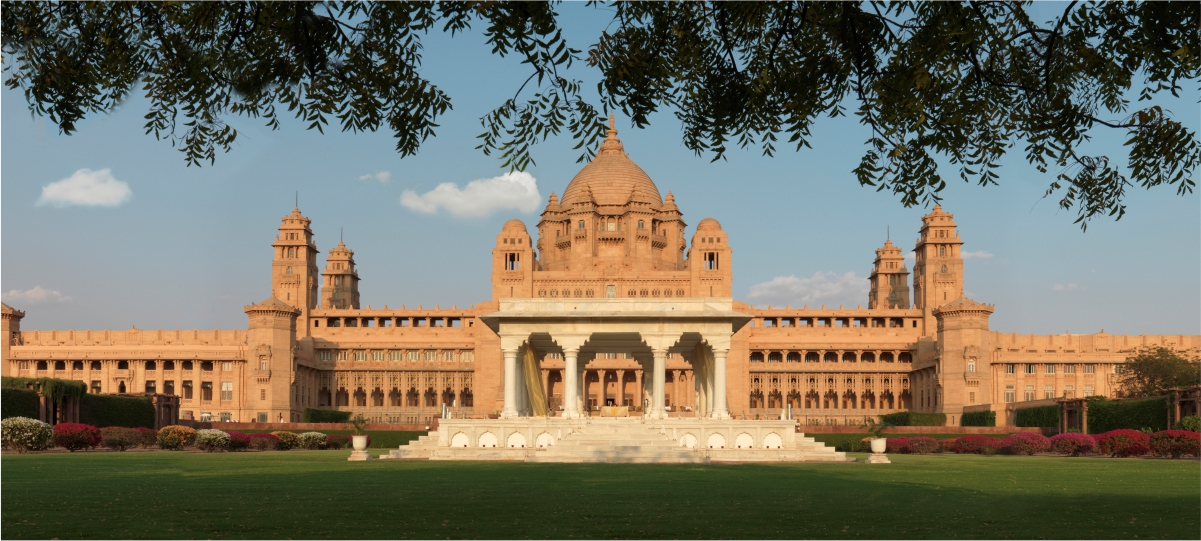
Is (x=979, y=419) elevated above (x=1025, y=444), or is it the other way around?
(x=1025, y=444)

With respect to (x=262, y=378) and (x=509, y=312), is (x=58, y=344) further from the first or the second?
(x=509, y=312)

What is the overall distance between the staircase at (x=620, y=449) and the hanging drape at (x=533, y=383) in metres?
9.72

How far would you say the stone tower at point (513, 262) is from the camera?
111 m

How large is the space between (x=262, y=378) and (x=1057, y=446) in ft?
226

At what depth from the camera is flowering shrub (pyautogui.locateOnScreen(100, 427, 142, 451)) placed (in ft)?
156

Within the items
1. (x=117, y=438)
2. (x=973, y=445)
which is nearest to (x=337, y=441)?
(x=117, y=438)

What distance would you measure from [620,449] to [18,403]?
3171 centimetres

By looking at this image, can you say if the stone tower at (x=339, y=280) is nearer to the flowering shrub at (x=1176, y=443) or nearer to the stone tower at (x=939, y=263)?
the stone tower at (x=939, y=263)

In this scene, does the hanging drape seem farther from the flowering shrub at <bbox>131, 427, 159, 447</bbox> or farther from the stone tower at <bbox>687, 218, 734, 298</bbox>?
the stone tower at <bbox>687, 218, 734, 298</bbox>

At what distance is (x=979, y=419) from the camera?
88.4m

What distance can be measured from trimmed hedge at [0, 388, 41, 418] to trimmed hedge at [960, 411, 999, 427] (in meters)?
63.9

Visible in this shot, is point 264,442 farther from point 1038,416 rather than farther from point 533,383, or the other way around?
point 1038,416

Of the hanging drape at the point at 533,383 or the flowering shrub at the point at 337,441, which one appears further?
the flowering shrub at the point at 337,441

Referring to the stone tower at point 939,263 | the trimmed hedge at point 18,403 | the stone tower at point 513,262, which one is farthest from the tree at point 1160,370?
the trimmed hedge at point 18,403
